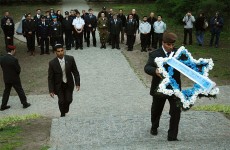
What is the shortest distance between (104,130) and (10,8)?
29.0 metres

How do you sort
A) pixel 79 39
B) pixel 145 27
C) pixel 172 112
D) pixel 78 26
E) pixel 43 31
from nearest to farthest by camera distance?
pixel 172 112 < pixel 43 31 < pixel 145 27 < pixel 78 26 < pixel 79 39

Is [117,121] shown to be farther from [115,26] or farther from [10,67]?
[115,26]

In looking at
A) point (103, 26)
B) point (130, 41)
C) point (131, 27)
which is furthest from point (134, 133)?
point (103, 26)

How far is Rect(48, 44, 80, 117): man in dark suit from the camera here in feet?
31.4

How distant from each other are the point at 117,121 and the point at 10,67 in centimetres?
518

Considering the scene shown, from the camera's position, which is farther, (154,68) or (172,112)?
(172,112)

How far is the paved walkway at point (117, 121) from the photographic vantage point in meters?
7.21

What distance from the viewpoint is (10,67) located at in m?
Result: 12.5

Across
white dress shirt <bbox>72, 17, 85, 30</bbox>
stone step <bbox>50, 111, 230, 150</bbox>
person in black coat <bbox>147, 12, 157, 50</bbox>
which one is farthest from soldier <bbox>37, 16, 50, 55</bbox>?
stone step <bbox>50, 111, 230, 150</bbox>

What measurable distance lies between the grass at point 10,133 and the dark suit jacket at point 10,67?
2557 mm

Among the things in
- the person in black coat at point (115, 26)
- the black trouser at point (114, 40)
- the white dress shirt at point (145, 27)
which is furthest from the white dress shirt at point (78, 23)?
the white dress shirt at point (145, 27)

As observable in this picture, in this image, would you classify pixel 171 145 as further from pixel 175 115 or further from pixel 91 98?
pixel 91 98

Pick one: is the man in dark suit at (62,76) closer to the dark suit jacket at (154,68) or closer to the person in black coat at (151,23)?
the dark suit jacket at (154,68)

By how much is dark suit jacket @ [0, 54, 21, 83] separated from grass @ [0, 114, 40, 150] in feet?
8.39
